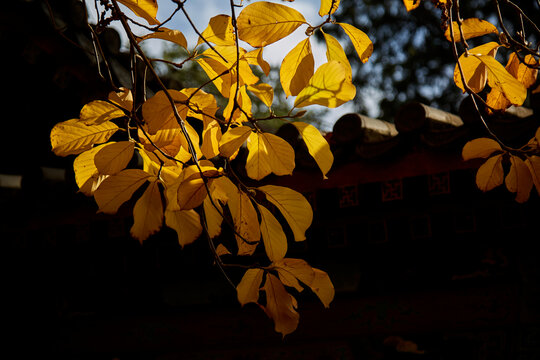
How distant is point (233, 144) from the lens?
23.1 inches

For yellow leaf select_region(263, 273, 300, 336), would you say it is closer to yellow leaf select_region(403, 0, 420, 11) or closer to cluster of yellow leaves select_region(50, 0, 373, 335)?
cluster of yellow leaves select_region(50, 0, 373, 335)

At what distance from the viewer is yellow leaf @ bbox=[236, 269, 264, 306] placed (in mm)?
667

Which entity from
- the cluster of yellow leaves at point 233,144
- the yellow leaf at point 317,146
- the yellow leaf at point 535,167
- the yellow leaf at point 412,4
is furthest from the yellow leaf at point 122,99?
the yellow leaf at point 535,167

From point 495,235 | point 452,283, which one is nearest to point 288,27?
point 495,235

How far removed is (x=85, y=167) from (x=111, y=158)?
0.10 m

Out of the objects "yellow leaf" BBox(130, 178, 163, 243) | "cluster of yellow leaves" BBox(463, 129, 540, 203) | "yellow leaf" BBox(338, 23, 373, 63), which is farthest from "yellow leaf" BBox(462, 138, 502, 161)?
"yellow leaf" BBox(130, 178, 163, 243)

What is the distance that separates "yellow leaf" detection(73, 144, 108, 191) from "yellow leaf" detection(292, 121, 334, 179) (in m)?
0.28

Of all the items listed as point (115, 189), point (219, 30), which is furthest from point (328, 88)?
point (115, 189)

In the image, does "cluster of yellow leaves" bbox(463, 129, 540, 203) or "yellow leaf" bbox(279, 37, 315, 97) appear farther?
"cluster of yellow leaves" bbox(463, 129, 540, 203)

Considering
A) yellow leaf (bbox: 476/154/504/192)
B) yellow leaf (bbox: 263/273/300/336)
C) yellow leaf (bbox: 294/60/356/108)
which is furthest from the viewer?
yellow leaf (bbox: 476/154/504/192)

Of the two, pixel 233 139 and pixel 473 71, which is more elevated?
pixel 473 71

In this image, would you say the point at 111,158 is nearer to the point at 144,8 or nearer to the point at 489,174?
the point at 144,8

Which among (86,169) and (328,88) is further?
(86,169)

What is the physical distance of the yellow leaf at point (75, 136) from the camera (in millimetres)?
665
